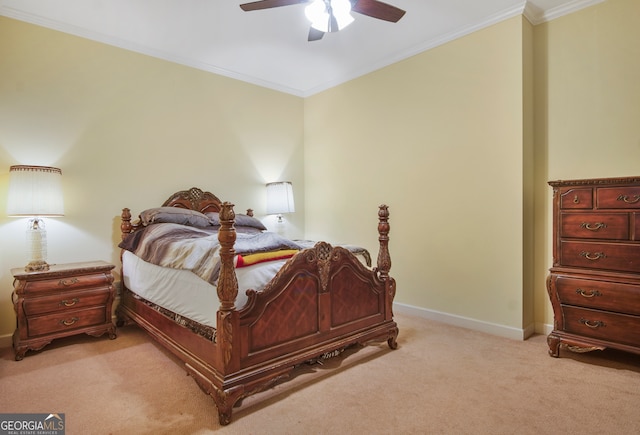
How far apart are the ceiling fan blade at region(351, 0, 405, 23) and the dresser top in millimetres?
2759

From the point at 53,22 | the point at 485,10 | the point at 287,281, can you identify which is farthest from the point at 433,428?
the point at 53,22

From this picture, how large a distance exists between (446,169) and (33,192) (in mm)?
3460

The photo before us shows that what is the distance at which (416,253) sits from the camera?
369 cm

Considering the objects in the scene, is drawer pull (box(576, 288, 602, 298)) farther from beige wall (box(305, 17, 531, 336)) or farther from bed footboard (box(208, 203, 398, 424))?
bed footboard (box(208, 203, 398, 424))

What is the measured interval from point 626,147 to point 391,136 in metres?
1.97

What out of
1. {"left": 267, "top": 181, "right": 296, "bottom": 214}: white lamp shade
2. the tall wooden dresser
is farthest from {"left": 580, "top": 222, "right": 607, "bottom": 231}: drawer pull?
{"left": 267, "top": 181, "right": 296, "bottom": 214}: white lamp shade

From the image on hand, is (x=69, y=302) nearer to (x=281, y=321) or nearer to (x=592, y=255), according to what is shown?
(x=281, y=321)

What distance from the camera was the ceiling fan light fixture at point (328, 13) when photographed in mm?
2270

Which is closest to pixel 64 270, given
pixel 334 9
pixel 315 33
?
pixel 315 33

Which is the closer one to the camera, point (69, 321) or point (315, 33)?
point (315, 33)

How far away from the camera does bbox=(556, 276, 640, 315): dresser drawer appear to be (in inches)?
90.2

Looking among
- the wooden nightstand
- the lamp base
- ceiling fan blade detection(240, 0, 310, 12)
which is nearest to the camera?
ceiling fan blade detection(240, 0, 310, 12)

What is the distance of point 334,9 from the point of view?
2.30 meters

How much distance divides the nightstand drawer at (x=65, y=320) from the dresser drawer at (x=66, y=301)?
42 millimetres
